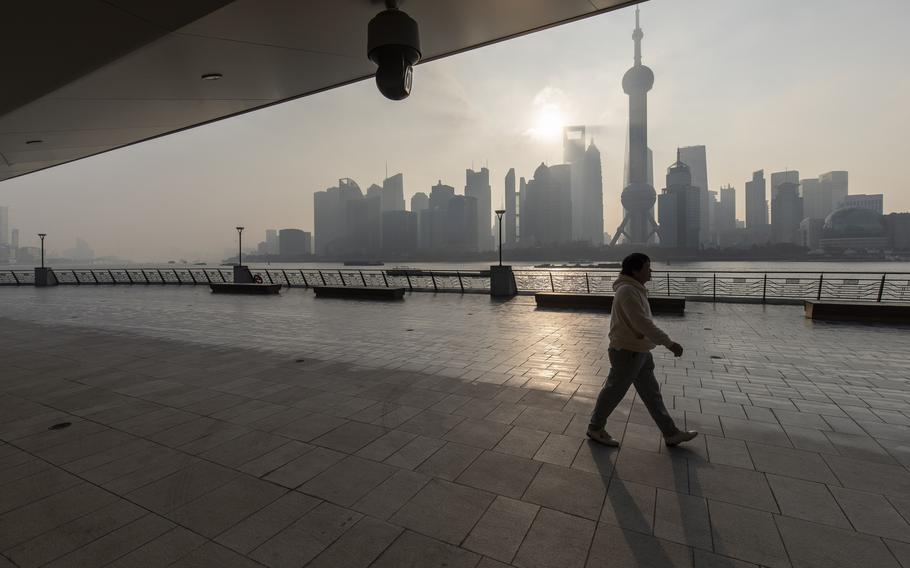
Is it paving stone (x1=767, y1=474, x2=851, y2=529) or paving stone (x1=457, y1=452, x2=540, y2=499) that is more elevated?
paving stone (x1=457, y1=452, x2=540, y2=499)

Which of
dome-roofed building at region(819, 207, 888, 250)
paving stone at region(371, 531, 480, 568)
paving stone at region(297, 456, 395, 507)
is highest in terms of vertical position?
dome-roofed building at region(819, 207, 888, 250)

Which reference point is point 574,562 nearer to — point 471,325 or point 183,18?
point 183,18

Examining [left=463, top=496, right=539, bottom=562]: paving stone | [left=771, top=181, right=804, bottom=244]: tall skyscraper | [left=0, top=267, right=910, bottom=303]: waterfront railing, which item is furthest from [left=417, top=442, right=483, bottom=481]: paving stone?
[left=771, top=181, right=804, bottom=244]: tall skyscraper

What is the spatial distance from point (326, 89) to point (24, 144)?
7706mm

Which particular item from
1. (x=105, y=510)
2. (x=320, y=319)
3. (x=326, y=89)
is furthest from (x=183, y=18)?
(x=320, y=319)

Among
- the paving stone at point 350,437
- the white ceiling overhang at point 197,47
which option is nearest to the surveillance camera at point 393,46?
Result: the white ceiling overhang at point 197,47

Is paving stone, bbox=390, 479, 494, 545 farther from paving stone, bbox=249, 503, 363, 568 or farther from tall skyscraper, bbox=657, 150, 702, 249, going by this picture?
tall skyscraper, bbox=657, 150, 702, 249

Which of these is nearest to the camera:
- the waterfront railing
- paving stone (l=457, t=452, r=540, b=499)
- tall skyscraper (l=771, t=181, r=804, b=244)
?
paving stone (l=457, t=452, r=540, b=499)

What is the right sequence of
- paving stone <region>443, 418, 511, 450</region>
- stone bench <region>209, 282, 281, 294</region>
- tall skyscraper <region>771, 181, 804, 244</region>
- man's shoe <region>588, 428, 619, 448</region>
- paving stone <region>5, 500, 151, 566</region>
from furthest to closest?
tall skyscraper <region>771, 181, 804, 244</region> < stone bench <region>209, 282, 281, 294</region> < paving stone <region>443, 418, 511, 450</region> < man's shoe <region>588, 428, 619, 448</region> < paving stone <region>5, 500, 151, 566</region>

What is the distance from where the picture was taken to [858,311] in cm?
1045

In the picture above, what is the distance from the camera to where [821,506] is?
2.94m

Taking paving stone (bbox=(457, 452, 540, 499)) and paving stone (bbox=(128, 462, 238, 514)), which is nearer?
paving stone (bbox=(128, 462, 238, 514))

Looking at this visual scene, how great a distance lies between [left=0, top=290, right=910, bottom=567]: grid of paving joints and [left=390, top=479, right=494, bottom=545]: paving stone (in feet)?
0.05

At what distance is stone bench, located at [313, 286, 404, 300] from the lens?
1755 cm
